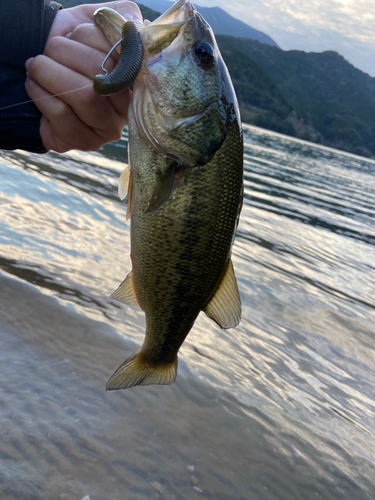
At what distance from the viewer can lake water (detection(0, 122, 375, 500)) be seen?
3.40 metres

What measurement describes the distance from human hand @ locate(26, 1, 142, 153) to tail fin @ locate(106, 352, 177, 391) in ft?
4.49

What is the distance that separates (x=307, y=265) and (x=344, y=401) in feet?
17.3

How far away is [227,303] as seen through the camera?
8.26ft

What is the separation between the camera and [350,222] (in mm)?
17578

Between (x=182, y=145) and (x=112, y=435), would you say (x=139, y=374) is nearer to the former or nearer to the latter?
(x=112, y=435)

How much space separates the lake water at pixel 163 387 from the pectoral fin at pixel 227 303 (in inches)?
66.1

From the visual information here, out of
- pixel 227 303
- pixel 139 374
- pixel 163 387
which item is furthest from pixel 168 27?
pixel 163 387

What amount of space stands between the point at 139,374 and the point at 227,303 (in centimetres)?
76

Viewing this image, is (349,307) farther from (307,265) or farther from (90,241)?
(90,241)

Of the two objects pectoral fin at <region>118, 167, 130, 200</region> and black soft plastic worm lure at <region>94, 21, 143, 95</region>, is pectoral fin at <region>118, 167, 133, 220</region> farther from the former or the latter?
black soft plastic worm lure at <region>94, 21, 143, 95</region>

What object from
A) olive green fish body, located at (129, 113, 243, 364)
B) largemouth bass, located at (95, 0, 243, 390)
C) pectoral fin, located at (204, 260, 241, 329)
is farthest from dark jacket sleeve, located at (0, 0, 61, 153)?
pectoral fin, located at (204, 260, 241, 329)

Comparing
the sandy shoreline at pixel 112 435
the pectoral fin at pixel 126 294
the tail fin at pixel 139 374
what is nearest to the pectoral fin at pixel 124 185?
the pectoral fin at pixel 126 294

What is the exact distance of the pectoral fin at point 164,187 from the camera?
216 centimetres

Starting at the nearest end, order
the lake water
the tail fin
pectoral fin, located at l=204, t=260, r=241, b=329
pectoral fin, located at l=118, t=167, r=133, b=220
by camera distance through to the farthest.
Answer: pectoral fin, located at l=118, t=167, r=133, b=220 → pectoral fin, located at l=204, t=260, r=241, b=329 → the tail fin → the lake water
